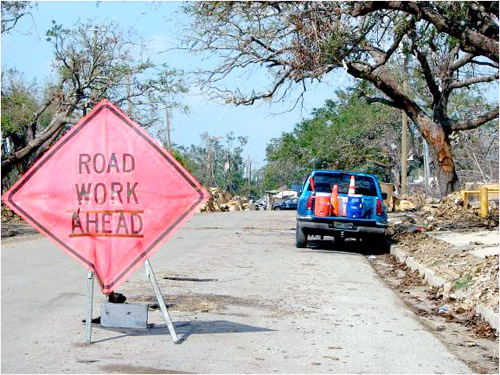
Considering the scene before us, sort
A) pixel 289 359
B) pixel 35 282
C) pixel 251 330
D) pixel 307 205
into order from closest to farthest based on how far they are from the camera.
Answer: pixel 289 359 → pixel 251 330 → pixel 35 282 → pixel 307 205

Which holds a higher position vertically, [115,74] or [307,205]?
[115,74]

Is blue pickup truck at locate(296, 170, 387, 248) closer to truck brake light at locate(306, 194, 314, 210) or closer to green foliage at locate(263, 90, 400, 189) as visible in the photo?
truck brake light at locate(306, 194, 314, 210)

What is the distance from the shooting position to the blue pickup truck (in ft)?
62.6

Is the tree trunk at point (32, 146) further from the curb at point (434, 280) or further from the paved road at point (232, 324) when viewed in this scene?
the curb at point (434, 280)

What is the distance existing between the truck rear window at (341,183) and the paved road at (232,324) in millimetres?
3467

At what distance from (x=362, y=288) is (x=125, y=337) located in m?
5.61

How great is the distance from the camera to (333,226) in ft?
62.6

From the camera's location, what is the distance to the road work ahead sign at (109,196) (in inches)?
310

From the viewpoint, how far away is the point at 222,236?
79.8 feet

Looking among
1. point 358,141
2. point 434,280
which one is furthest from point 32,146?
point 358,141

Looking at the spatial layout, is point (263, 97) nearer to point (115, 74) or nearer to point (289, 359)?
point (115, 74)

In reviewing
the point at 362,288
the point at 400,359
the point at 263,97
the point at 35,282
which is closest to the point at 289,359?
the point at 400,359

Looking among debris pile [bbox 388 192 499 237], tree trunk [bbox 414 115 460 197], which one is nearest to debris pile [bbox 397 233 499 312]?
debris pile [bbox 388 192 499 237]

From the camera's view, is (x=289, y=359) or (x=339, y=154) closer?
(x=289, y=359)
